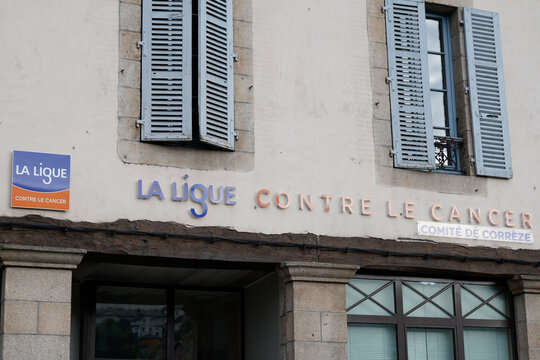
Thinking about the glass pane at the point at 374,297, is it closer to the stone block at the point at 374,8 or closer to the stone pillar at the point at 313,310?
the stone pillar at the point at 313,310

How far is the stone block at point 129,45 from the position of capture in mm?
10219

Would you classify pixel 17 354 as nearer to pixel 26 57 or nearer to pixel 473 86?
pixel 26 57

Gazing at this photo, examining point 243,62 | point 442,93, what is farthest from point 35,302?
point 442,93

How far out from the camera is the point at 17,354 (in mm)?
9031

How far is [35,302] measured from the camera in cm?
921

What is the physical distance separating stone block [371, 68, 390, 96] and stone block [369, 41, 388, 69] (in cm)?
7

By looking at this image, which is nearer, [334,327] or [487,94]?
[334,327]

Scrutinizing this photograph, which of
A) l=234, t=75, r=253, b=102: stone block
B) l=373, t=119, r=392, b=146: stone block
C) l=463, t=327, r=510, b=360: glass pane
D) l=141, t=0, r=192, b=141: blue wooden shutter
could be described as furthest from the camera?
l=463, t=327, r=510, b=360: glass pane

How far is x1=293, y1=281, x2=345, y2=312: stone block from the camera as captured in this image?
406 inches

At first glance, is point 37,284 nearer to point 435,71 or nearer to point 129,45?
point 129,45

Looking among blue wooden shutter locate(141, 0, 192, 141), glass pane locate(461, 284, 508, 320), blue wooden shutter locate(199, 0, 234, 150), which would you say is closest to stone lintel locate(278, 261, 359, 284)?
blue wooden shutter locate(199, 0, 234, 150)

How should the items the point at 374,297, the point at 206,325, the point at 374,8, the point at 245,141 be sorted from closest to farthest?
the point at 245,141
the point at 374,297
the point at 374,8
the point at 206,325

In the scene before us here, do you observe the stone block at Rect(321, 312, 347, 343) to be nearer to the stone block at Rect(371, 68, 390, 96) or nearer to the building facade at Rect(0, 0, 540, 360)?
the building facade at Rect(0, 0, 540, 360)

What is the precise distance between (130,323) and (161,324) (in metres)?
0.37
